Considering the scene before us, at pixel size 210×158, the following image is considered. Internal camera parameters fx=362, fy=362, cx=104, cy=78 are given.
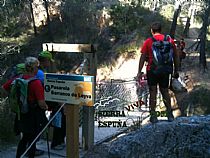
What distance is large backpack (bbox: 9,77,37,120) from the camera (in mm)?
3682

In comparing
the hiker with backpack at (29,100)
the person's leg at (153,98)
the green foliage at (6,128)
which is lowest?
the green foliage at (6,128)

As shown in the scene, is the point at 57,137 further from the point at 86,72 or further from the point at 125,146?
the point at 125,146

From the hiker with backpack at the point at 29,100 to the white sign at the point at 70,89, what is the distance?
0.28m

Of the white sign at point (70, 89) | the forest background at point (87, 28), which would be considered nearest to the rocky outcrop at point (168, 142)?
the white sign at point (70, 89)

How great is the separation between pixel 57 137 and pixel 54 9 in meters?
20.5

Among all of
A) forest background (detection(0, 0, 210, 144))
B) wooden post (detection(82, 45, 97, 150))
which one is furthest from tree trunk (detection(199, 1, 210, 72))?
wooden post (detection(82, 45, 97, 150))

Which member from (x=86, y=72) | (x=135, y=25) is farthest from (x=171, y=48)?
(x=135, y=25)

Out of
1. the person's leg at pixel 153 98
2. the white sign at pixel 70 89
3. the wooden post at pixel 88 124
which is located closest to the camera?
the white sign at pixel 70 89

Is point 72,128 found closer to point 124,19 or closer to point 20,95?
point 20,95

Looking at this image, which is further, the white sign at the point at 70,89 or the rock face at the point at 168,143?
the white sign at the point at 70,89

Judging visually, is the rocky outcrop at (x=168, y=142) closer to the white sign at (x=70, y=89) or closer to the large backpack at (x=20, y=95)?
the white sign at (x=70, y=89)

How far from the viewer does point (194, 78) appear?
12914 mm

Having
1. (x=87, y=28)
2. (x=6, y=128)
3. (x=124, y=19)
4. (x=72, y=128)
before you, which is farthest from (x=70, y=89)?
(x=87, y=28)

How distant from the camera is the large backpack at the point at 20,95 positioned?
3682mm
